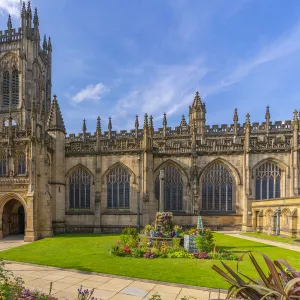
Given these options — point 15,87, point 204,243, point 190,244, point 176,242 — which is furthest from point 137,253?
point 15,87

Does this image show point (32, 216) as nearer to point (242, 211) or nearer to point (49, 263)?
point (49, 263)

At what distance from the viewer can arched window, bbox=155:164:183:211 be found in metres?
28.0

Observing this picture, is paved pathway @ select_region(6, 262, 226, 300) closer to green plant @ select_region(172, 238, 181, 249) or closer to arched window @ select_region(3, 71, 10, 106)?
green plant @ select_region(172, 238, 181, 249)

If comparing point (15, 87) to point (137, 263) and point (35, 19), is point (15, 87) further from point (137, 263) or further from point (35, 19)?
point (137, 263)

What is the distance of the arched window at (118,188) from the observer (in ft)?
91.3

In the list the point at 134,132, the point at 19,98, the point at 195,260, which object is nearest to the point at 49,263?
the point at 195,260

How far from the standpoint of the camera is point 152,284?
374 inches

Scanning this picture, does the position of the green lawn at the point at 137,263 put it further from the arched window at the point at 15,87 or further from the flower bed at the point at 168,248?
the arched window at the point at 15,87

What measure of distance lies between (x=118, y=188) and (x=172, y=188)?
596 cm

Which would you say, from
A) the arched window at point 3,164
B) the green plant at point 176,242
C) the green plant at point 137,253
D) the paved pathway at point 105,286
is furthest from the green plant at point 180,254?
the arched window at point 3,164

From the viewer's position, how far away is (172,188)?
28141 millimetres

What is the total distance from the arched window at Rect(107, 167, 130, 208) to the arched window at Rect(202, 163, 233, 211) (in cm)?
844

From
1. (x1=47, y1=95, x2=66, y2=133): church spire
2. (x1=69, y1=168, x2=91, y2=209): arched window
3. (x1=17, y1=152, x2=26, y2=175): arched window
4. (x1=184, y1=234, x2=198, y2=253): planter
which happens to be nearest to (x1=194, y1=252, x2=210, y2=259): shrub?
(x1=184, y1=234, x2=198, y2=253): planter

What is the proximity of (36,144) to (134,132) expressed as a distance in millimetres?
18954
